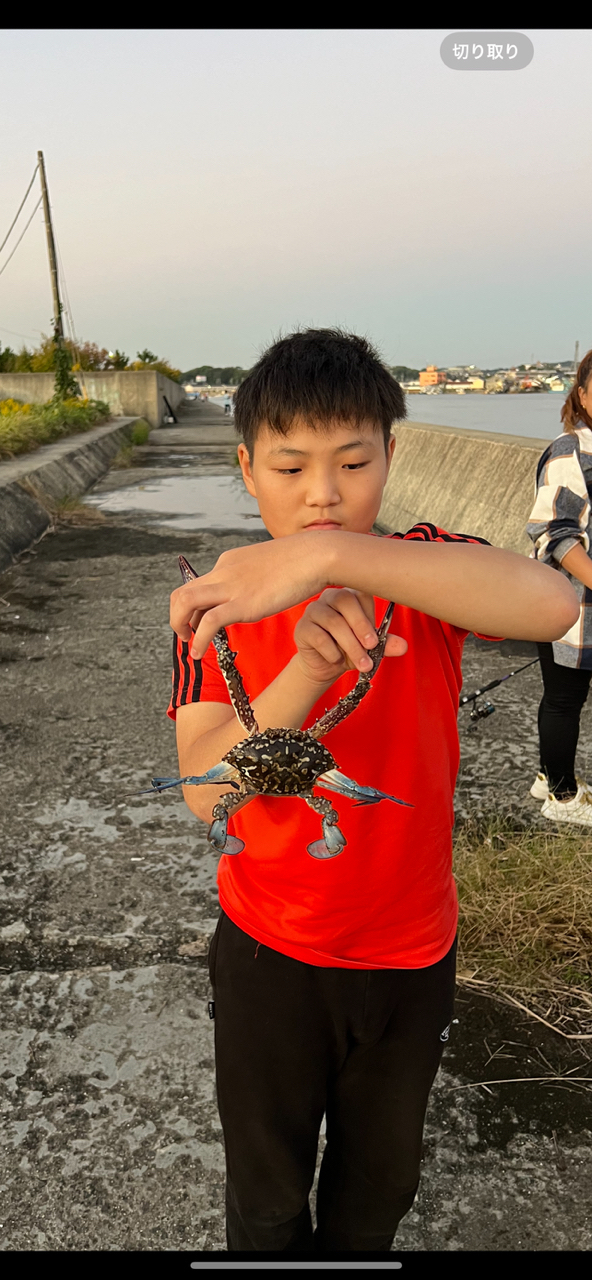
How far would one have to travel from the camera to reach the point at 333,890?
5.69 ft

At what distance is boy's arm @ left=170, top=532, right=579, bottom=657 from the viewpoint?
1.33 m

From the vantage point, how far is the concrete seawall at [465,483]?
21.7 ft

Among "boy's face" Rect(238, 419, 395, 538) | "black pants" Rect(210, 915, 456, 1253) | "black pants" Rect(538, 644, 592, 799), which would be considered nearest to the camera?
"boy's face" Rect(238, 419, 395, 538)

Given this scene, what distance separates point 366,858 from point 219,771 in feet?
1.45

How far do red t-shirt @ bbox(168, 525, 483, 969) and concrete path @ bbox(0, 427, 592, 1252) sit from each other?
31cm

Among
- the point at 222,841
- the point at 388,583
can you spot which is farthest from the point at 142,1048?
the point at 388,583

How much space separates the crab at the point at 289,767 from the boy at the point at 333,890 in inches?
7.4

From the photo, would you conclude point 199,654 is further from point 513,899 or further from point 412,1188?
point 513,899

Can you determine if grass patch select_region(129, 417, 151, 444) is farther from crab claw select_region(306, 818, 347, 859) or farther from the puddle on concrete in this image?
crab claw select_region(306, 818, 347, 859)

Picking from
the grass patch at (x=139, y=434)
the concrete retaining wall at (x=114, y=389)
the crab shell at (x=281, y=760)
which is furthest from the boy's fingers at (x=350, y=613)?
the concrete retaining wall at (x=114, y=389)

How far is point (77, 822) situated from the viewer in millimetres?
4008

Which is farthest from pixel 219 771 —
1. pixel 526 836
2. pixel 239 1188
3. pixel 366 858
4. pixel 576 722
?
pixel 576 722

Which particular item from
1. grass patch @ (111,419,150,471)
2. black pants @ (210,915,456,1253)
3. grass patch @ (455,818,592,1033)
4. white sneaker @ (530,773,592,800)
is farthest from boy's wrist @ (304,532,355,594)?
grass patch @ (111,419,150,471)

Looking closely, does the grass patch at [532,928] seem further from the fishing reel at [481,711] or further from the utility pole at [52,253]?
the utility pole at [52,253]
